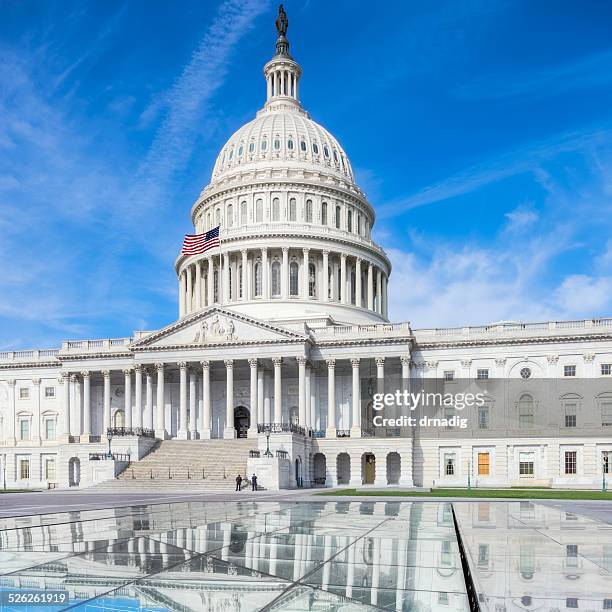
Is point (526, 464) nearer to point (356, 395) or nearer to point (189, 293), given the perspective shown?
point (356, 395)

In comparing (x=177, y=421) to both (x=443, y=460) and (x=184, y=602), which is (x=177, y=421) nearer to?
(x=443, y=460)

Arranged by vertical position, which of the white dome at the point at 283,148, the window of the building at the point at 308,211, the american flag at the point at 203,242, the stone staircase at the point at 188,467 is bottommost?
the stone staircase at the point at 188,467

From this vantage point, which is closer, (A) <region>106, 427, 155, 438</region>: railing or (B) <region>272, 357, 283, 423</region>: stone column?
(A) <region>106, 427, 155, 438</region>: railing

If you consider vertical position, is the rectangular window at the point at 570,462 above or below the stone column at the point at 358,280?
below

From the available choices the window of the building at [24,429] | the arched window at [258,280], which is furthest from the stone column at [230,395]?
the window of the building at [24,429]

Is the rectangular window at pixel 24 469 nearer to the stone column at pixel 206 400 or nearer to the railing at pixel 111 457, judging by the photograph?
the railing at pixel 111 457

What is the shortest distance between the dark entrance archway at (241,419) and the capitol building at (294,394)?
0.28 m

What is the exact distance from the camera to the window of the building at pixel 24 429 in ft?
320

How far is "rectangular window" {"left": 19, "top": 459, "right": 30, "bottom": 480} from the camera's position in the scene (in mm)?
95750

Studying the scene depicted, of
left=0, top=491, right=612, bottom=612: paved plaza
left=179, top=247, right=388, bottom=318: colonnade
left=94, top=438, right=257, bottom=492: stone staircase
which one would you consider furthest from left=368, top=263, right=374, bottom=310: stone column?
left=0, top=491, right=612, bottom=612: paved plaza

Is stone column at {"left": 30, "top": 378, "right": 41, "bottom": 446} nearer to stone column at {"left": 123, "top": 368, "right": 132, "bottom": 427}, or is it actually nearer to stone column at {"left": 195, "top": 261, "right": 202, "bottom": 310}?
stone column at {"left": 123, "top": 368, "right": 132, "bottom": 427}

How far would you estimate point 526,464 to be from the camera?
265ft

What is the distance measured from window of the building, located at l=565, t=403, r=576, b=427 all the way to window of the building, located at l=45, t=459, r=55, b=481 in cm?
6049

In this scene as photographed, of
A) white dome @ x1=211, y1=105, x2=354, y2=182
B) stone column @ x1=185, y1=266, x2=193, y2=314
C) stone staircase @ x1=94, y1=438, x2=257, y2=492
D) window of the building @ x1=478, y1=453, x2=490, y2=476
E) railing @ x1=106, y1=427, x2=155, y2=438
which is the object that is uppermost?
white dome @ x1=211, y1=105, x2=354, y2=182
